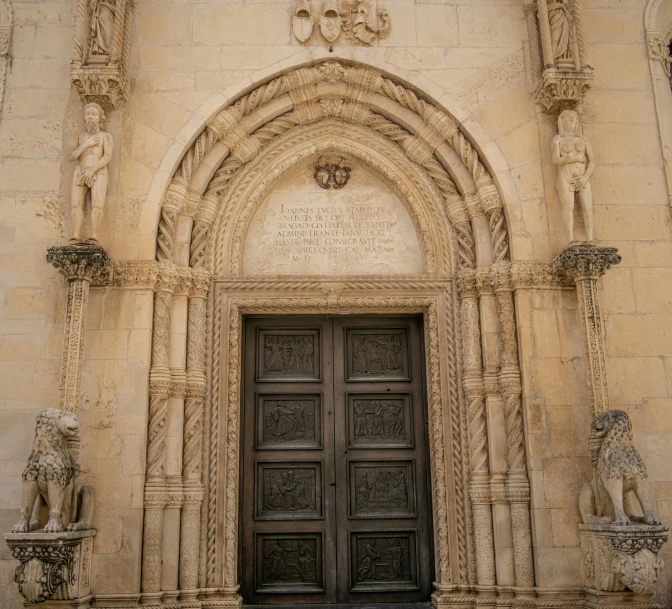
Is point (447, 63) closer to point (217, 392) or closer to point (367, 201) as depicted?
point (367, 201)

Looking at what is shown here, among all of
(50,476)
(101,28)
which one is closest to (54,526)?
(50,476)

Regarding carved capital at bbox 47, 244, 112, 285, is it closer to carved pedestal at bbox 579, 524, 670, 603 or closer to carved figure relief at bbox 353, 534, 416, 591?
carved figure relief at bbox 353, 534, 416, 591

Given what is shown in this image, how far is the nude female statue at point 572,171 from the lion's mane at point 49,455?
5044 mm

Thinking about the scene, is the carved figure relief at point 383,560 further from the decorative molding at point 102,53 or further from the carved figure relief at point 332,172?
the decorative molding at point 102,53

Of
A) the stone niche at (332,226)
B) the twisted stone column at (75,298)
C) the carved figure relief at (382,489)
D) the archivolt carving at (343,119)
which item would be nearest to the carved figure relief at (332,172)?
the stone niche at (332,226)

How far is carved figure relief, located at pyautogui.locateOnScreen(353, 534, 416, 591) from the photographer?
7.48 meters

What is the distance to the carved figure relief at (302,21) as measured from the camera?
26.0 feet

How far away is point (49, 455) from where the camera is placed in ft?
19.9

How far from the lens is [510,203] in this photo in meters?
7.55

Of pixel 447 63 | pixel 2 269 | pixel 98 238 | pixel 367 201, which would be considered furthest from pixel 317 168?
pixel 2 269

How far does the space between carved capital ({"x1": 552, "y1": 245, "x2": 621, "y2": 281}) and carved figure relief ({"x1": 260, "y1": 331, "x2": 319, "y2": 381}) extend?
108 inches

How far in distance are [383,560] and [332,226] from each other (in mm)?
3558

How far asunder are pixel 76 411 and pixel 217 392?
4.50 feet

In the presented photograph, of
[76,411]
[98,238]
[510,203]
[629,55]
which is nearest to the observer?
[76,411]
